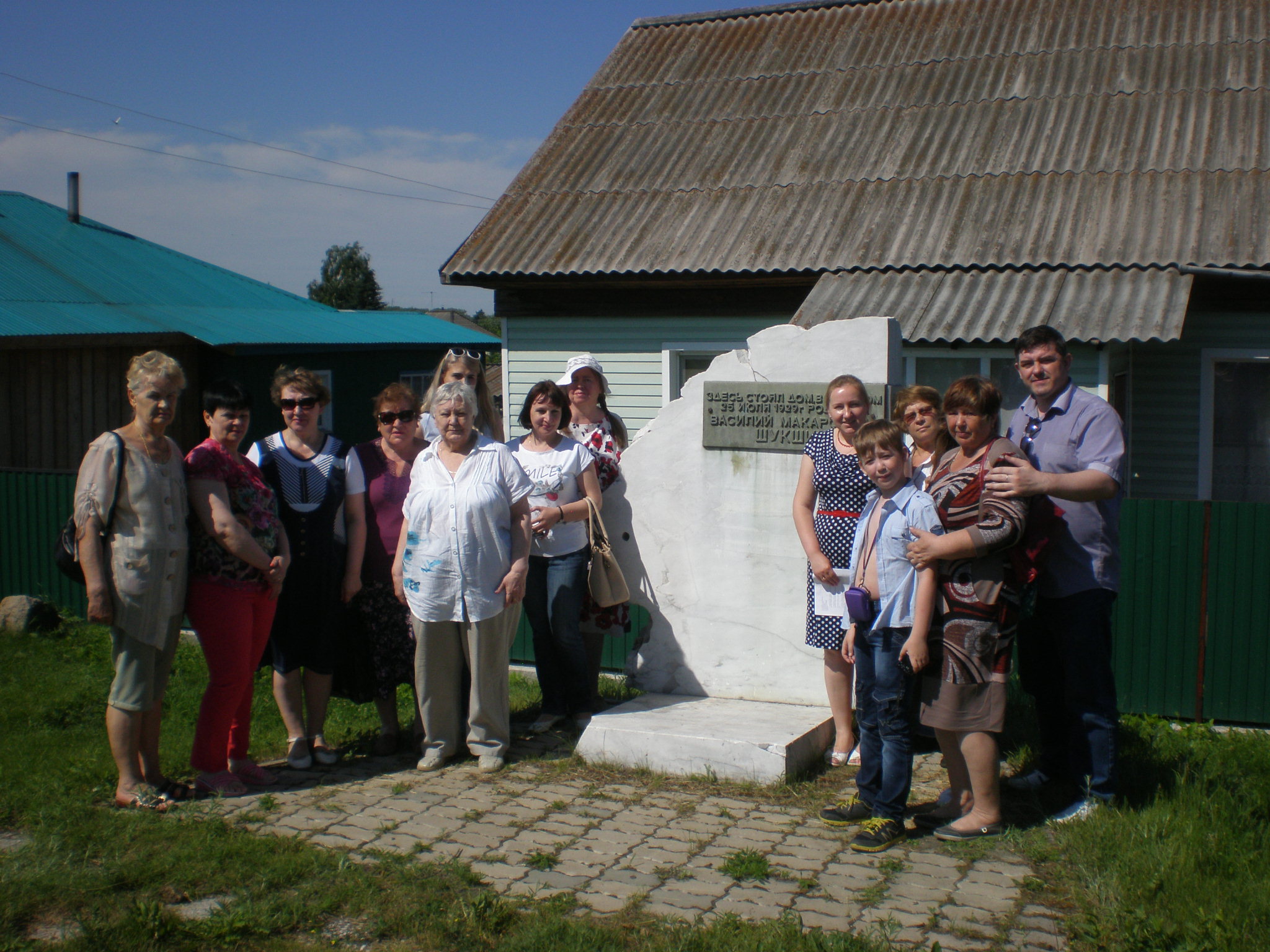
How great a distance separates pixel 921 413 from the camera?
13.8 feet

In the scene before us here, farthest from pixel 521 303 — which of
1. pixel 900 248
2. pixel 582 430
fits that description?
pixel 582 430

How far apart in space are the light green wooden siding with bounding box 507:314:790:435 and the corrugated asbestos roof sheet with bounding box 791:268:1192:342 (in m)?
1.31

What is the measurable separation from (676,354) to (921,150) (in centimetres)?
347

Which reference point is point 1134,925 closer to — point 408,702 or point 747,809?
point 747,809

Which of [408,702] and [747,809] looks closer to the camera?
[747,809]

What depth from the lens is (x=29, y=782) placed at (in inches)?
176

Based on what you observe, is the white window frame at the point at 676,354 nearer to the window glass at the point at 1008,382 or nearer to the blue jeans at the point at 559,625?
the window glass at the point at 1008,382

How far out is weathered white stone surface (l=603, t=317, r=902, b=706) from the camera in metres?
5.28

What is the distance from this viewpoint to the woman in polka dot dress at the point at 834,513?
4.50m

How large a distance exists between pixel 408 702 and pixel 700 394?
2312 mm

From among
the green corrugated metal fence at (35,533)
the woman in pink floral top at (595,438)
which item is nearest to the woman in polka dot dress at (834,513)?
the woman in pink floral top at (595,438)

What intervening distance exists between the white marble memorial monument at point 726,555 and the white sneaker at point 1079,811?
112cm

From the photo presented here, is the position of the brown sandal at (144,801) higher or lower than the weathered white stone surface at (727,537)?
lower

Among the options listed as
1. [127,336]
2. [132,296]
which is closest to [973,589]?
[127,336]
